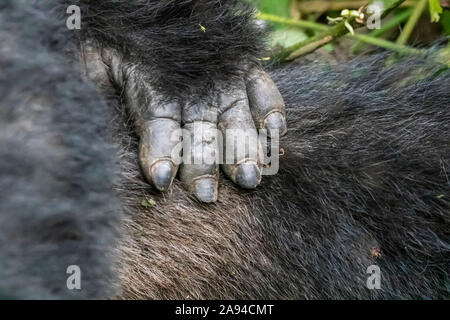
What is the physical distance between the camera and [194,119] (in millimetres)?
1397

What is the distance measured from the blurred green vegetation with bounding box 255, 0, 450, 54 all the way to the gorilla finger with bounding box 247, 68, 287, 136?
1.90 ft

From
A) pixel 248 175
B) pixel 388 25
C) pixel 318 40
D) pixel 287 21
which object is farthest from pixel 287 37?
pixel 248 175

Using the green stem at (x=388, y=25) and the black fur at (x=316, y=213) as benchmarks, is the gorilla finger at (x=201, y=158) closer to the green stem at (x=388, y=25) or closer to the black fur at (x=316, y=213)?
the black fur at (x=316, y=213)

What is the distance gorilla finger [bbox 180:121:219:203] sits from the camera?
137 centimetres

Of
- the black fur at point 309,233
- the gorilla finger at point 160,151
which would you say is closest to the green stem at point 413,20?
the black fur at point 309,233

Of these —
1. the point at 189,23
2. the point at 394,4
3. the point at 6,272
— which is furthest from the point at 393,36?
the point at 6,272

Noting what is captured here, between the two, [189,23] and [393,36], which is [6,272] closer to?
[189,23]

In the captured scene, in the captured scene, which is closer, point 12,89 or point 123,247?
point 12,89

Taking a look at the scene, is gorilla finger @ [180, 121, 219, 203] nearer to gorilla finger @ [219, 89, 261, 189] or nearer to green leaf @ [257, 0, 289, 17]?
gorilla finger @ [219, 89, 261, 189]

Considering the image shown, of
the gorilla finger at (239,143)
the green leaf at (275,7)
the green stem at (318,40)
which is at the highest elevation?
the green leaf at (275,7)

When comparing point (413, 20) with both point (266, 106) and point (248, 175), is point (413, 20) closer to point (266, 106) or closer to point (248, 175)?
point (266, 106)

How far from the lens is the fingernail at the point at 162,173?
135cm

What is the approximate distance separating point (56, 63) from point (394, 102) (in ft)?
2.41

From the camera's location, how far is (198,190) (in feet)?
4.61
